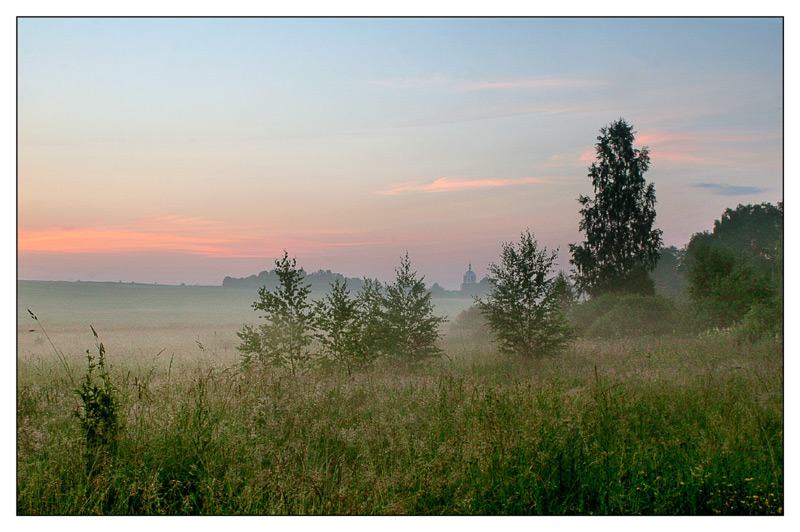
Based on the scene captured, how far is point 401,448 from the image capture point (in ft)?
15.0

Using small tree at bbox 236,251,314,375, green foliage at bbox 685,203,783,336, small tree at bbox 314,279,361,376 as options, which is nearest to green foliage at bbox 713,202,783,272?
green foliage at bbox 685,203,783,336

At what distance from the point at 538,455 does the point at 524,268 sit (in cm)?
435

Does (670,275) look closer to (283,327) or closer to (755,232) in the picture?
(755,232)

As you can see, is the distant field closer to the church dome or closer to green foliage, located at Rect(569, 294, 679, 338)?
the church dome

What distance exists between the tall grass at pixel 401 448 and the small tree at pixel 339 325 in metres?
1.31

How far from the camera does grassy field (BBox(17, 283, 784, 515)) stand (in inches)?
163

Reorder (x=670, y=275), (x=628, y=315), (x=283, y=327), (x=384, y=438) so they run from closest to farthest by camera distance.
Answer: (x=384, y=438)
(x=283, y=327)
(x=670, y=275)
(x=628, y=315)

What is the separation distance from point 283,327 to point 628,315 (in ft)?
26.7

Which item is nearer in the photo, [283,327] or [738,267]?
[283,327]

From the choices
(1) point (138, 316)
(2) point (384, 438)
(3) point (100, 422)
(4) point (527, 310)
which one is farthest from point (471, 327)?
(3) point (100, 422)

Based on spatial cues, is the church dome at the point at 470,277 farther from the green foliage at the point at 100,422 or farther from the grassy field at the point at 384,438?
the green foliage at the point at 100,422

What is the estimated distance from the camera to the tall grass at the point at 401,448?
13.5 ft

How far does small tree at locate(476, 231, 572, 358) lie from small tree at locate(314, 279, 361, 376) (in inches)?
81.0

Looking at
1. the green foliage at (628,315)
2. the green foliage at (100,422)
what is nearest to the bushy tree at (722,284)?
the green foliage at (628,315)
